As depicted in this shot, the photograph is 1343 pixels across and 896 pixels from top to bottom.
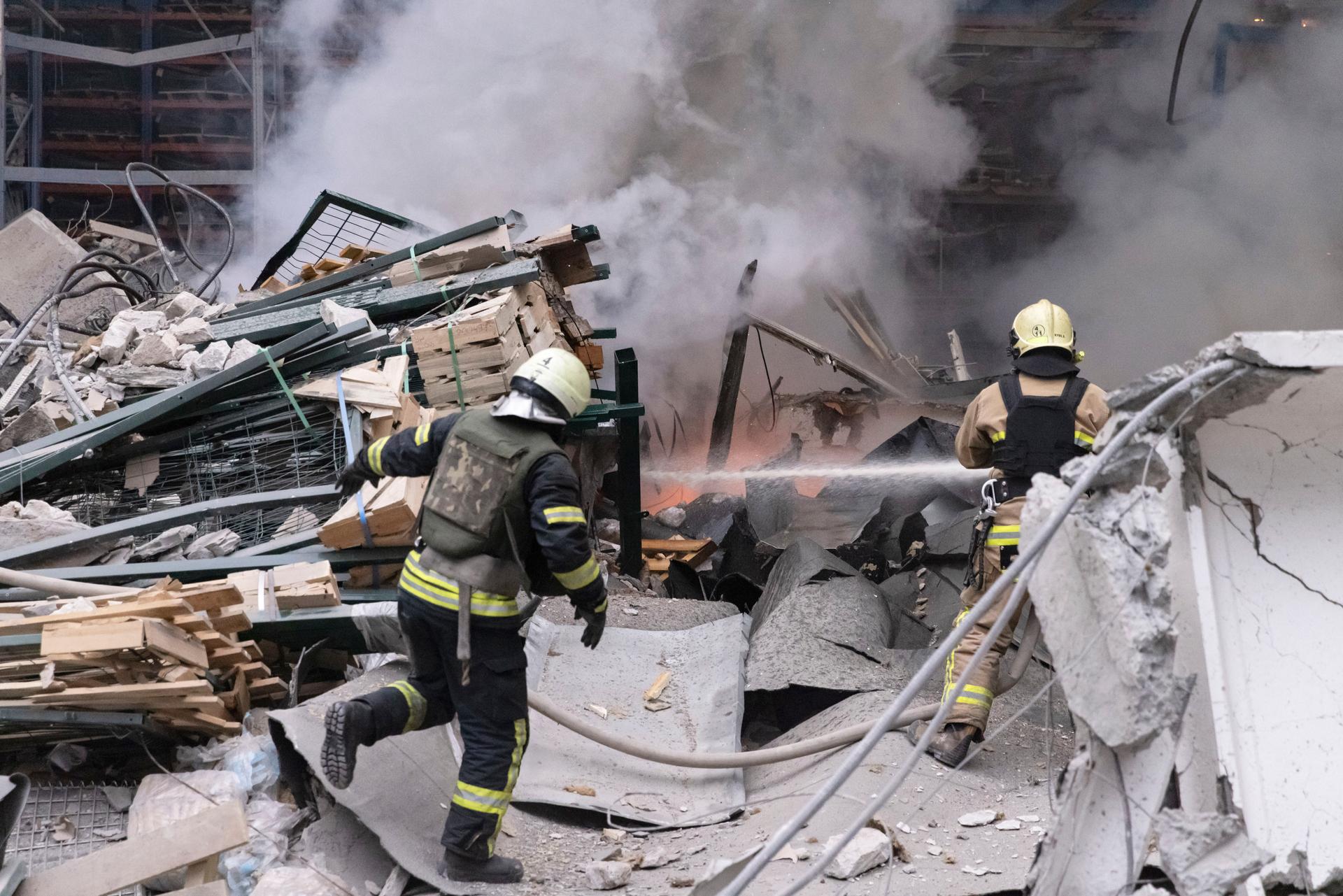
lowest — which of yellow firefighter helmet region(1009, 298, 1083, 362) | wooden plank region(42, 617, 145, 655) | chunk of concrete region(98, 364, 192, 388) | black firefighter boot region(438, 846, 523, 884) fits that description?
black firefighter boot region(438, 846, 523, 884)

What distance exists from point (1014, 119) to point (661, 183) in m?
5.05

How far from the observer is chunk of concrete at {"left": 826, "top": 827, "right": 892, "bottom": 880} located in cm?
309

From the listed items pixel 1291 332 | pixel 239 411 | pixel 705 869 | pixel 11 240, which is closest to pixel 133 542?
pixel 239 411

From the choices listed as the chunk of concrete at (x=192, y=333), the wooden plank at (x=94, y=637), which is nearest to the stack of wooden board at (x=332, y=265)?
the chunk of concrete at (x=192, y=333)

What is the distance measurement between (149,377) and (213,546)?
1.30 meters

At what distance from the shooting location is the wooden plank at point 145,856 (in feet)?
9.15

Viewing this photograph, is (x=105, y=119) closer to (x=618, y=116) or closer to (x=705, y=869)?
(x=618, y=116)

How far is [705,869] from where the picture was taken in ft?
10.6

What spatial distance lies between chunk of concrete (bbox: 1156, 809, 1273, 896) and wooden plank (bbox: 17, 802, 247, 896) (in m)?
2.22

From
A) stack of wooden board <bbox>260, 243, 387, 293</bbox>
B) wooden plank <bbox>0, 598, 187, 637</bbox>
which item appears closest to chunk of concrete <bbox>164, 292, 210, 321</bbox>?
stack of wooden board <bbox>260, 243, 387, 293</bbox>

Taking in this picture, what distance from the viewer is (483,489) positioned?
3.23 meters

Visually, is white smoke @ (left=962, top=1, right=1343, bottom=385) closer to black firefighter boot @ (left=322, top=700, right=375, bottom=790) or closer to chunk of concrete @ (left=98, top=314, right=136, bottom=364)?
chunk of concrete @ (left=98, top=314, right=136, bottom=364)

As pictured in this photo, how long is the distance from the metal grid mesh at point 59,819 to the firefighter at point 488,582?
0.75m

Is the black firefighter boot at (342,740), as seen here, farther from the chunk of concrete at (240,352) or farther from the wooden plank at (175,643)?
the chunk of concrete at (240,352)
